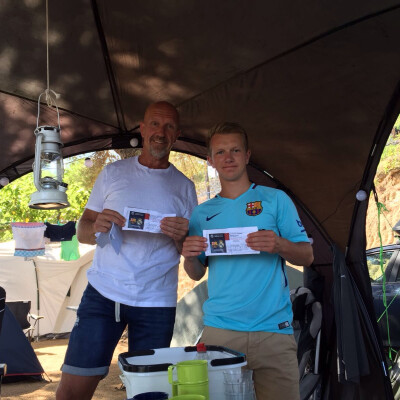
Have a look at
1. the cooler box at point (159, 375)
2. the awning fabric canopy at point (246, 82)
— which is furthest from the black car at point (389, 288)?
the cooler box at point (159, 375)

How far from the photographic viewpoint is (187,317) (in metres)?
8.25

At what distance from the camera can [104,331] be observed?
9.14 ft

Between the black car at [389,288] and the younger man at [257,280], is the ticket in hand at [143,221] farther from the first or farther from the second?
the black car at [389,288]

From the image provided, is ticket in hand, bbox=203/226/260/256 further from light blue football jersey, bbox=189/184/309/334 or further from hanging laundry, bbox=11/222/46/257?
Result: hanging laundry, bbox=11/222/46/257

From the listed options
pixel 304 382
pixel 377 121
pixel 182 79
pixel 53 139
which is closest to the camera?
pixel 53 139

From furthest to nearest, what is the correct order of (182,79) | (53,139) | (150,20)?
1. (182,79)
2. (150,20)
3. (53,139)

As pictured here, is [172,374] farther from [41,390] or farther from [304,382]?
[41,390]

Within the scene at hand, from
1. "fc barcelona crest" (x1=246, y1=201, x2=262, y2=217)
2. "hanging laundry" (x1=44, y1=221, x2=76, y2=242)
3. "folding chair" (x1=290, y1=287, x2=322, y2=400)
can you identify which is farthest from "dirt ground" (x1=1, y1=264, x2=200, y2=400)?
"fc barcelona crest" (x1=246, y1=201, x2=262, y2=217)

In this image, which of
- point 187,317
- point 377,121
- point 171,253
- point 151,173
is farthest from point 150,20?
point 187,317

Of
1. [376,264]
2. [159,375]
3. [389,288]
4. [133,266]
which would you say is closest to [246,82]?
[133,266]

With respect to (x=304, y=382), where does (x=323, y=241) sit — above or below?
above

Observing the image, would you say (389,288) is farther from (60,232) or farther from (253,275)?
(60,232)

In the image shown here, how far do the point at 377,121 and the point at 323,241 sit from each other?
114cm

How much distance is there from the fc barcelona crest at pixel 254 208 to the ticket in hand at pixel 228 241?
8.4 inches
